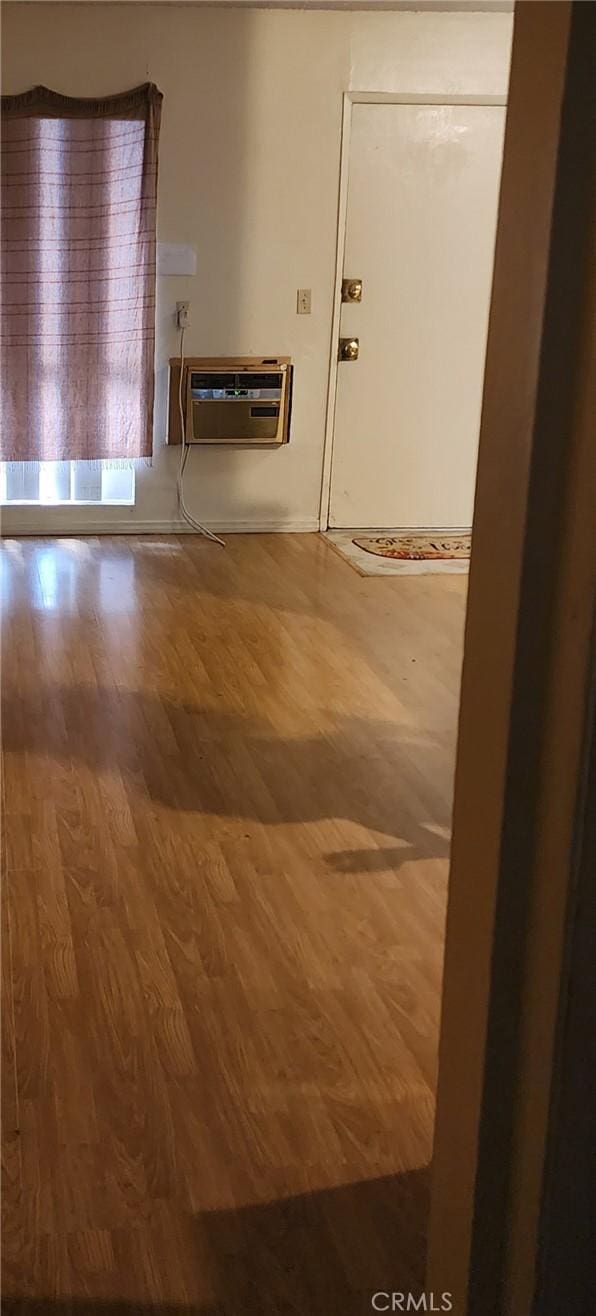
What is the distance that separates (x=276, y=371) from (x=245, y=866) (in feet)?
11.5

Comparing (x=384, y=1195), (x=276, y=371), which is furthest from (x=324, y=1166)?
(x=276, y=371)

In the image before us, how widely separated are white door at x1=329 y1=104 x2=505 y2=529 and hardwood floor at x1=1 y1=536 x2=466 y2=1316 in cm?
156

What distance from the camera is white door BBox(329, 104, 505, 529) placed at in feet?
19.6

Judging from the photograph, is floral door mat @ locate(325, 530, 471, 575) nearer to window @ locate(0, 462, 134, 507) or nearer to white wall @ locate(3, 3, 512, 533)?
white wall @ locate(3, 3, 512, 533)

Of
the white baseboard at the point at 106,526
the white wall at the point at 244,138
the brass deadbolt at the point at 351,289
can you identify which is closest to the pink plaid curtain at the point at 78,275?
the white wall at the point at 244,138

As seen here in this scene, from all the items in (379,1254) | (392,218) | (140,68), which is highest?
(140,68)

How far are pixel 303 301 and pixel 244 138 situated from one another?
0.73 m

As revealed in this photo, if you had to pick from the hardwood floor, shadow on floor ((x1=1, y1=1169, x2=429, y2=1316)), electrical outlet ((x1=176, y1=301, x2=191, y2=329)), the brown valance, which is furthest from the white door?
shadow on floor ((x1=1, y1=1169, x2=429, y2=1316))

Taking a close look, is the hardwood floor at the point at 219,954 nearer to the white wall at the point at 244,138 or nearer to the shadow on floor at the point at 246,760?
the shadow on floor at the point at 246,760

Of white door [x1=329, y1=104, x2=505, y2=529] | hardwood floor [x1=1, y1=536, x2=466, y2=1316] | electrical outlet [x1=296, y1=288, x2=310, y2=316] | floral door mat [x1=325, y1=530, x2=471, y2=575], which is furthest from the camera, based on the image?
electrical outlet [x1=296, y1=288, x2=310, y2=316]

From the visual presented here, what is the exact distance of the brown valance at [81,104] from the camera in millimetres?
5555

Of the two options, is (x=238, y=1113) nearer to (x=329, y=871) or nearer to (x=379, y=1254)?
(x=379, y=1254)

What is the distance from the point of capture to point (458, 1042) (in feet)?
3.77

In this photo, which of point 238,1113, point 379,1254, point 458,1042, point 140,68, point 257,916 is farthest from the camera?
point 140,68
